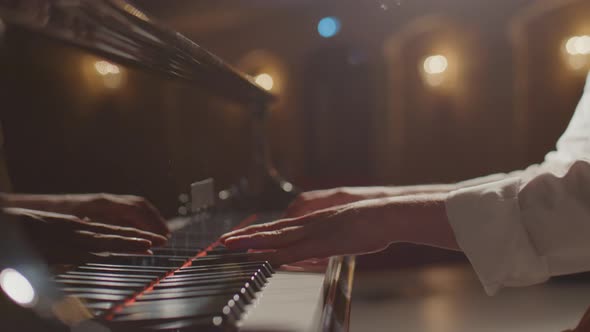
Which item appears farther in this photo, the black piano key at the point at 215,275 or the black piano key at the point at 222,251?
the black piano key at the point at 222,251

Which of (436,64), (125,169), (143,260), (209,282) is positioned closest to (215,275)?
(209,282)

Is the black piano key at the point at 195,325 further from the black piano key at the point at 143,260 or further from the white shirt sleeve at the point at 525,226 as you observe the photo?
the white shirt sleeve at the point at 525,226

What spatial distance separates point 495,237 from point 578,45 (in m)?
9.03

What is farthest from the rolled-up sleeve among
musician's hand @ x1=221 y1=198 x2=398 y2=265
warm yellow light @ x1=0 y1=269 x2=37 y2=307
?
warm yellow light @ x1=0 y1=269 x2=37 y2=307

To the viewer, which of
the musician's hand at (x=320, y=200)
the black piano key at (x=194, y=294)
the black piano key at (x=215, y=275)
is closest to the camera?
the black piano key at (x=194, y=294)

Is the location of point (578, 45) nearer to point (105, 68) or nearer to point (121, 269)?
point (105, 68)

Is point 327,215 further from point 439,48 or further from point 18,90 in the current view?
point 439,48

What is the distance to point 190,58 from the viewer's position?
4.04 feet

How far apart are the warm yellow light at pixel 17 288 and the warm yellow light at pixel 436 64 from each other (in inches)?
403

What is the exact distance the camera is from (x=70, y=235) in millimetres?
833

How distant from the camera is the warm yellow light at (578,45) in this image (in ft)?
28.6

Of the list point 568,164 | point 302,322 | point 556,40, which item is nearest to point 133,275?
point 302,322

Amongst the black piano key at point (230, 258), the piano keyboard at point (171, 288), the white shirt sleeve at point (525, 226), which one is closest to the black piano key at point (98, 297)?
the piano keyboard at point (171, 288)

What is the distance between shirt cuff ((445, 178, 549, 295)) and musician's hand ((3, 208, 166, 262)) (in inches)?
22.4
